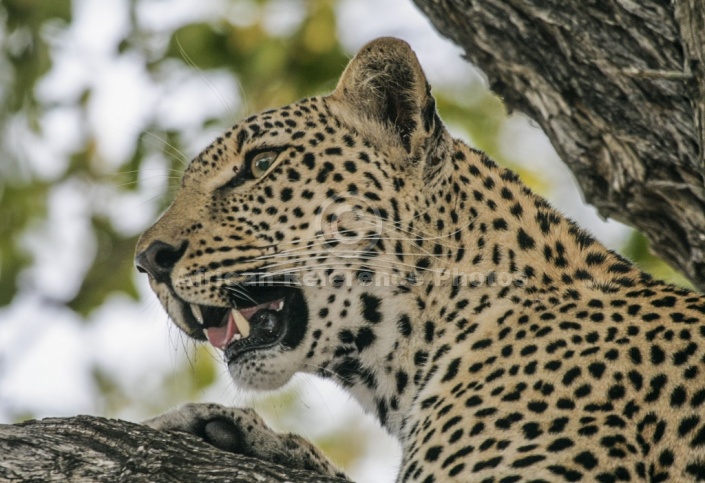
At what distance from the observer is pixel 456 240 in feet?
19.4

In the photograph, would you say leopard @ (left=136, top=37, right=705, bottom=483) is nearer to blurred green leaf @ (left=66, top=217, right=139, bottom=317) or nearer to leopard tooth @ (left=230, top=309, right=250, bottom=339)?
leopard tooth @ (left=230, top=309, right=250, bottom=339)

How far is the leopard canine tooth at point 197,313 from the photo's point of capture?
6234 mm

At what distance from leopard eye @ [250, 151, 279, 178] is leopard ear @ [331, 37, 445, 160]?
537 mm

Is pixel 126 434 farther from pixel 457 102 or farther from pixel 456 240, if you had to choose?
pixel 457 102

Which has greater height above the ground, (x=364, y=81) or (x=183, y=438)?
(x=364, y=81)

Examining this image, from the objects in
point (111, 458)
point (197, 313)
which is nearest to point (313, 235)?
point (197, 313)

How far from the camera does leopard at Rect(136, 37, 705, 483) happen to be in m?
5.27

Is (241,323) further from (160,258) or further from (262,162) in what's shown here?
(262,162)

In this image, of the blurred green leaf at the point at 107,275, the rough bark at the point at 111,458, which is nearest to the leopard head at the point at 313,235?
the rough bark at the point at 111,458

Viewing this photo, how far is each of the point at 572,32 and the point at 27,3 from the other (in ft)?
18.4

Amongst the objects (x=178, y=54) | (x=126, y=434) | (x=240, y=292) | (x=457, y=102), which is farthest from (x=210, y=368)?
(x=126, y=434)

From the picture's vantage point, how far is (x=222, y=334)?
6.35m

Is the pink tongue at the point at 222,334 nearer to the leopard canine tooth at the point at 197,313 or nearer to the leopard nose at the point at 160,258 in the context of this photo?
the leopard canine tooth at the point at 197,313

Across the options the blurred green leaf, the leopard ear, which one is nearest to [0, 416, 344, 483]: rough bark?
the leopard ear
